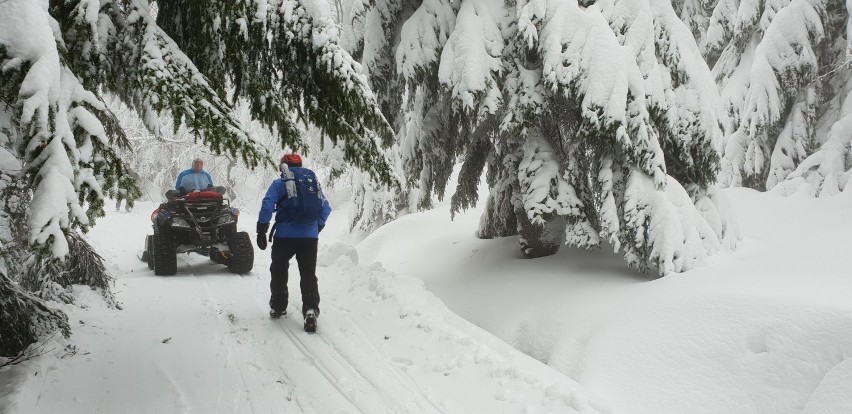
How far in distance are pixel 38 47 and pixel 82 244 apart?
3530 millimetres

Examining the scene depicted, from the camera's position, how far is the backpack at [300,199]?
492cm

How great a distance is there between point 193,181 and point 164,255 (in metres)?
1.77

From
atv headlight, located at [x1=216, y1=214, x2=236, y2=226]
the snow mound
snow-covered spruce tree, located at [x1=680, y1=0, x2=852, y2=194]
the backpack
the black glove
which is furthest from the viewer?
snow-covered spruce tree, located at [x1=680, y1=0, x2=852, y2=194]

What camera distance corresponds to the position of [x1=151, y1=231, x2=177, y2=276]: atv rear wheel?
24.7 feet

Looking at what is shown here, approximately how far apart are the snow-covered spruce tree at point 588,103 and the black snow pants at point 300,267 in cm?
246

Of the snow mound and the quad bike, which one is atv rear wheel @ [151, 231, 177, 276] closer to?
the quad bike

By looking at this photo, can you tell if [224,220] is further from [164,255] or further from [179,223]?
[164,255]

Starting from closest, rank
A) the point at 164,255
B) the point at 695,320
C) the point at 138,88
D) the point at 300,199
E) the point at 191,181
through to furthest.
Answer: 1. the point at 138,88
2. the point at 695,320
3. the point at 300,199
4. the point at 164,255
5. the point at 191,181

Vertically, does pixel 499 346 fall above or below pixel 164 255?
below

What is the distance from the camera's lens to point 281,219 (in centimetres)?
503

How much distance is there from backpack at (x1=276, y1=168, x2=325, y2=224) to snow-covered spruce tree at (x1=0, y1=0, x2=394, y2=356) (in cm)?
108

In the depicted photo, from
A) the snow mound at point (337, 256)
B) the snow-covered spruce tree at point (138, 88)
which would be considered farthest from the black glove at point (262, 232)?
the snow mound at point (337, 256)

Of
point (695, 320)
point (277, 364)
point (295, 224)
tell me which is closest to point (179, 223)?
point (295, 224)

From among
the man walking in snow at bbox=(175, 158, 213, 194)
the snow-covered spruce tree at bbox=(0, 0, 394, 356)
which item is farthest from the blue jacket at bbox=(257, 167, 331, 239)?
the man walking in snow at bbox=(175, 158, 213, 194)
